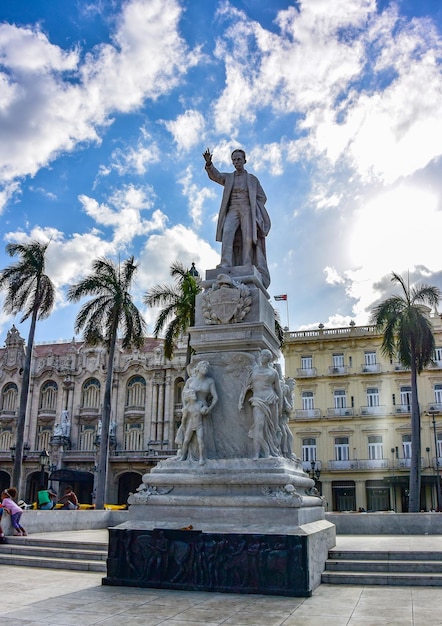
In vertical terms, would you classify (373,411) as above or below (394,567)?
above

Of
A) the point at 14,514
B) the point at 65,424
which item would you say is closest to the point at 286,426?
the point at 14,514

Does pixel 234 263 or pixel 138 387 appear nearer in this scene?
pixel 234 263

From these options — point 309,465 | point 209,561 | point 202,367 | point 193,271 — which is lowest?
point 209,561

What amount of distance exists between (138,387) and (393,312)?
2804 centimetres

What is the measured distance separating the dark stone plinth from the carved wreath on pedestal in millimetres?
3503

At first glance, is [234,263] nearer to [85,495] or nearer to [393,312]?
[393,312]

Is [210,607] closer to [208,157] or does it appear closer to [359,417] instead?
[208,157]

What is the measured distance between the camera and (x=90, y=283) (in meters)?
27.5

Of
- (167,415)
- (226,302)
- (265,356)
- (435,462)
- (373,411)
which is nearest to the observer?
(265,356)

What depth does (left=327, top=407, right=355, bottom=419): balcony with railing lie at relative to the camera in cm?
4344

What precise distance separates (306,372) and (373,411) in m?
5.80

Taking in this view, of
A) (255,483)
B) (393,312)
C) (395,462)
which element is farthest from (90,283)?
(395,462)

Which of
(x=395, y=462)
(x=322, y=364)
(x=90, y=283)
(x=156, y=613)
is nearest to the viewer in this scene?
(x=156, y=613)

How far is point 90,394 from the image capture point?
5181 centimetres
